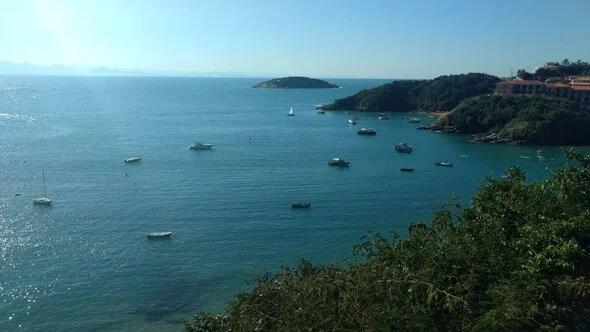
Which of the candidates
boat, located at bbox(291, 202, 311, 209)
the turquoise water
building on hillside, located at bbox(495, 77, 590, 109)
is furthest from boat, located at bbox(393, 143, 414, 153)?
building on hillside, located at bbox(495, 77, 590, 109)

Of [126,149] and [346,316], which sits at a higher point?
[346,316]

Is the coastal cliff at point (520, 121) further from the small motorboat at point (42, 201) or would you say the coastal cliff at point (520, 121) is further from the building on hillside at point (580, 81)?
the small motorboat at point (42, 201)

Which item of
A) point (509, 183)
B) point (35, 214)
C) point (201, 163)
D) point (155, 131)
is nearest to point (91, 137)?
point (155, 131)

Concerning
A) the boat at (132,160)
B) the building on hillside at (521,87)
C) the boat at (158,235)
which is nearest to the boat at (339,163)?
the boat at (132,160)

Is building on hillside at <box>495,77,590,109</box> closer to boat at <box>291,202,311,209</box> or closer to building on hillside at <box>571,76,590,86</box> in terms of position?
building on hillside at <box>571,76,590,86</box>

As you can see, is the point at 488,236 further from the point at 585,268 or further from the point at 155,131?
the point at 155,131

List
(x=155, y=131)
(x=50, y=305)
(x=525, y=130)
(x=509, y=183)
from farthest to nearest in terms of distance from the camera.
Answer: (x=155, y=131), (x=525, y=130), (x=50, y=305), (x=509, y=183)

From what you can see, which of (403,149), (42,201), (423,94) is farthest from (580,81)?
(42,201)
